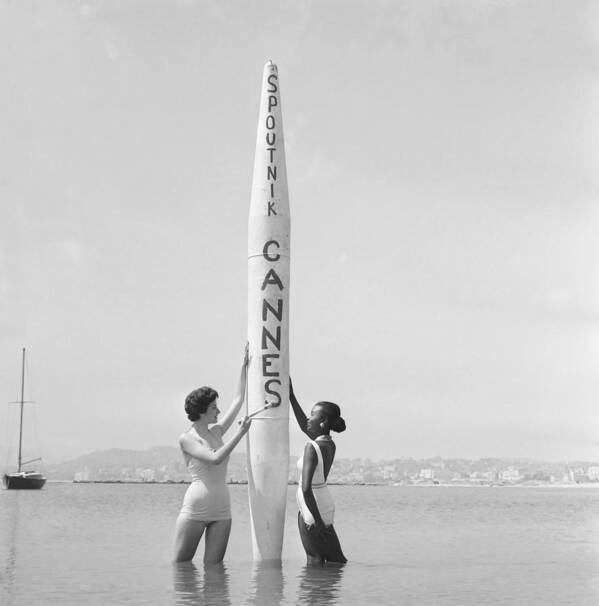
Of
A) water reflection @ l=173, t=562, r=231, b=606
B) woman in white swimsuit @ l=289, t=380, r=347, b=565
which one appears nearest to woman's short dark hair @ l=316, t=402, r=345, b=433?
woman in white swimsuit @ l=289, t=380, r=347, b=565

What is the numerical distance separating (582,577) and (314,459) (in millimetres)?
6189

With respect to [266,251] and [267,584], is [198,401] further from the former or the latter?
[266,251]

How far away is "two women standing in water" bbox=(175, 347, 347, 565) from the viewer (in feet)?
43.0

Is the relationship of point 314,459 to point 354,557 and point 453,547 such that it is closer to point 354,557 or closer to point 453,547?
point 354,557

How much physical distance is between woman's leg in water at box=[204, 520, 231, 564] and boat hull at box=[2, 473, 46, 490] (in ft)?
348

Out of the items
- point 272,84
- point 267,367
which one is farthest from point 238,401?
point 272,84

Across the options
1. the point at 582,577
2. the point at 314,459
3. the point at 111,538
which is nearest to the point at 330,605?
the point at 314,459

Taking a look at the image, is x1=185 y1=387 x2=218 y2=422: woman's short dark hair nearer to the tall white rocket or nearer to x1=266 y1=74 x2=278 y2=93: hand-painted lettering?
the tall white rocket

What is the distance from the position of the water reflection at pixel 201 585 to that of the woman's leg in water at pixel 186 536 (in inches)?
13.0

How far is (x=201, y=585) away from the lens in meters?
13.4

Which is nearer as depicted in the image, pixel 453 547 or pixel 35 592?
pixel 35 592

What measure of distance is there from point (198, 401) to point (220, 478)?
1209 millimetres

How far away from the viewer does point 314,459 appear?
13578mm

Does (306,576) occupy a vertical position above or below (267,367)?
below
